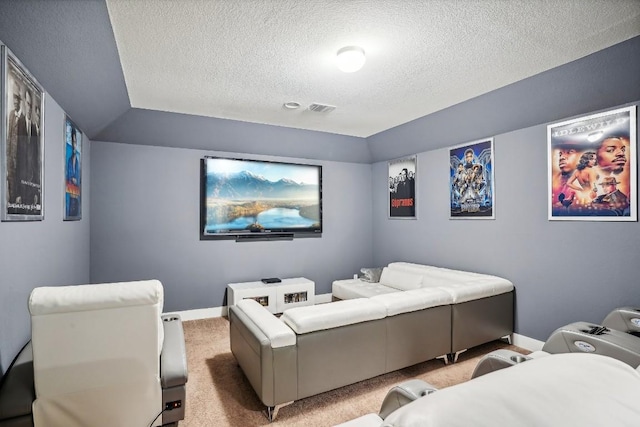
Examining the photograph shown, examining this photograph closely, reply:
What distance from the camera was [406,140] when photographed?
4.79 metres

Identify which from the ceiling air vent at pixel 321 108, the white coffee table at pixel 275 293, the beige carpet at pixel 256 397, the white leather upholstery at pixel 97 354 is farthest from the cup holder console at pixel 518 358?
the white coffee table at pixel 275 293

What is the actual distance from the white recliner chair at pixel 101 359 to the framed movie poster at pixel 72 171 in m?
1.81

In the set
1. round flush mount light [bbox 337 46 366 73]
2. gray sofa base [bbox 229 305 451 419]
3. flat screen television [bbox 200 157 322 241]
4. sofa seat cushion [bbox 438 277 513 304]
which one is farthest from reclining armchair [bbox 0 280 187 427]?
flat screen television [bbox 200 157 322 241]

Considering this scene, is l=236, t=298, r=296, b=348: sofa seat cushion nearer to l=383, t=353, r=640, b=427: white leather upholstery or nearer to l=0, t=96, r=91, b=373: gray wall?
l=0, t=96, r=91, b=373: gray wall

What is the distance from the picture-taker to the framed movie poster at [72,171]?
287cm

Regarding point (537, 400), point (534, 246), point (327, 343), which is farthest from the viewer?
point (534, 246)

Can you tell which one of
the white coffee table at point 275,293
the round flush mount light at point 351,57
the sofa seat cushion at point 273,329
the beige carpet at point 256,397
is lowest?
the beige carpet at point 256,397

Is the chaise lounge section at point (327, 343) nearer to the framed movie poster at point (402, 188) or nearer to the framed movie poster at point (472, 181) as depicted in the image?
the framed movie poster at point (472, 181)

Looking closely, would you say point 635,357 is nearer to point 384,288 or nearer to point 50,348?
point 384,288

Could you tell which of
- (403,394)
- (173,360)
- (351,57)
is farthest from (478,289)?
(173,360)

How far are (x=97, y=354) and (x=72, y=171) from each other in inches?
91.4

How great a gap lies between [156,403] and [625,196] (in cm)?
391

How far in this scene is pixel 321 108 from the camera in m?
3.87

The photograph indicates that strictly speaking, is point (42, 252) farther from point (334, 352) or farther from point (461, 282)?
point (461, 282)
